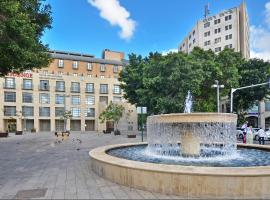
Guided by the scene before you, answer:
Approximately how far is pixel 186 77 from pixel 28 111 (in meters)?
44.4

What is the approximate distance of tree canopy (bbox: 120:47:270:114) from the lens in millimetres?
27234

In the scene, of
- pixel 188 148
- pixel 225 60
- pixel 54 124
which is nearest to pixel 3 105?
pixel 54 124

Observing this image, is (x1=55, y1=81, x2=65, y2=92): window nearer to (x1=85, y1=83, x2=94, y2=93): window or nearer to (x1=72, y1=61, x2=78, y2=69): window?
(x1=85, y1=83, x2=94, y2=93): window

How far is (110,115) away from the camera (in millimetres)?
50219

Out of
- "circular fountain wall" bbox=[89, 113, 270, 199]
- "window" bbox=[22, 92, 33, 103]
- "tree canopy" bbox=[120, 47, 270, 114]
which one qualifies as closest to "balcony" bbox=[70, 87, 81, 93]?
"window" bbox=[22, 92, 33, 103]

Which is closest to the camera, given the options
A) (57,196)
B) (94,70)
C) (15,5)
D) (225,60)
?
(57,196)

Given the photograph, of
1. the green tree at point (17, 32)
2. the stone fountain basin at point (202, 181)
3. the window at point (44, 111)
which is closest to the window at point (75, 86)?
the window at point (44, 111)

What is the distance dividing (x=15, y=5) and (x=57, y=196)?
6.92 meters

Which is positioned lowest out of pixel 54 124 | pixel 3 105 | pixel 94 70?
pixel 54 124

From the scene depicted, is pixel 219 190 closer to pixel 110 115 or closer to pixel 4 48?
pixel 4 48

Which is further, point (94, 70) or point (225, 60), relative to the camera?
point (94, 70)

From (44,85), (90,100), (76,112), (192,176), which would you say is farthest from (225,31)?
(192,176)

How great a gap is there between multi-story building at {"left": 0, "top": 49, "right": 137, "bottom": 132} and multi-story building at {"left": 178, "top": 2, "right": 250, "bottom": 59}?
81.9ft

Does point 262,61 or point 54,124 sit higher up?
point 262,61
